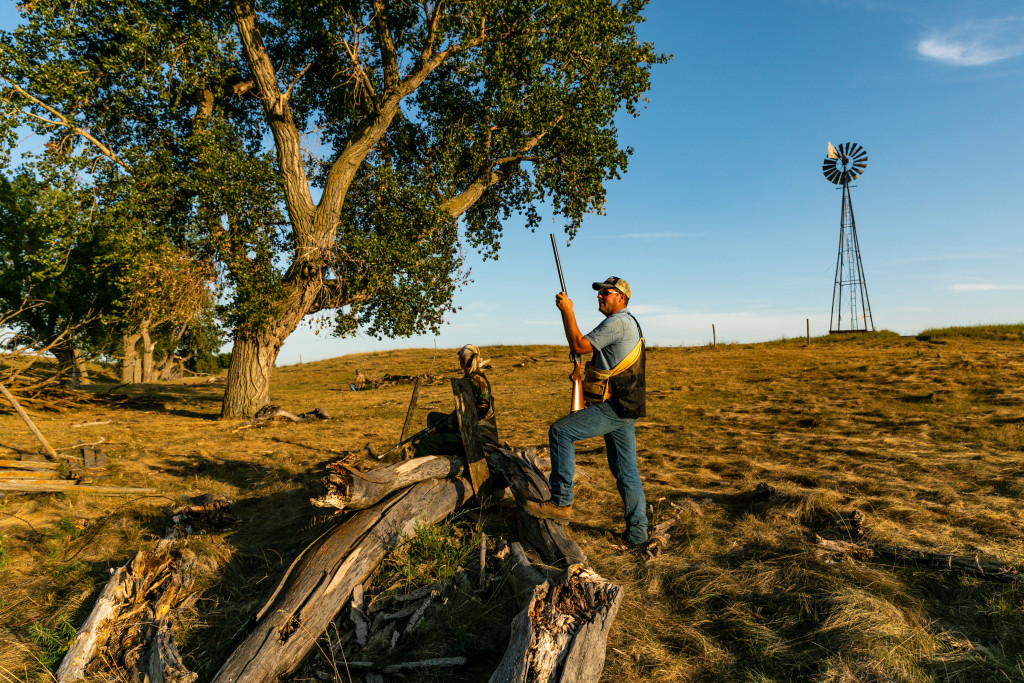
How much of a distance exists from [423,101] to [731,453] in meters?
14.9

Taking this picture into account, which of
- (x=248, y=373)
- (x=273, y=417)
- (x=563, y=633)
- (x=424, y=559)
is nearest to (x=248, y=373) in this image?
(x=248, y=373)

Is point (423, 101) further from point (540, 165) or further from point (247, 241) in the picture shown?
point (247, 241)

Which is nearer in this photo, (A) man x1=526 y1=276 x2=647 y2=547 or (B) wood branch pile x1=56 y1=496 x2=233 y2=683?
(B) wood branch pile x1=56 y1=496 x2=233 y2=683

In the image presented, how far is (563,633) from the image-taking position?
413cm

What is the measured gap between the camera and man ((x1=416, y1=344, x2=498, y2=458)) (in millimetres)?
7508

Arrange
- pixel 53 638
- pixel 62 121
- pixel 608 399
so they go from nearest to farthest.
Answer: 1. pixel 53 638
2. pixel 608 399
3. pixel 62 121

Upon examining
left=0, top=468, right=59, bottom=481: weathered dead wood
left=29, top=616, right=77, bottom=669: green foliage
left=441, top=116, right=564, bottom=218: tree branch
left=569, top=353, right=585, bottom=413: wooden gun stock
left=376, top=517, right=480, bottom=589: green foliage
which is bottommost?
left=29, top=616, right=77, bottom=669: green foliage

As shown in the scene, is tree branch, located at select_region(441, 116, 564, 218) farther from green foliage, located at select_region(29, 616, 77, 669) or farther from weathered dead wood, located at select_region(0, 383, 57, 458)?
green foliage, located at select_region(29, 616, 77, 669)

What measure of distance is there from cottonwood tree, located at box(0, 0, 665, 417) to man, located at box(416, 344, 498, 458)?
8.59m

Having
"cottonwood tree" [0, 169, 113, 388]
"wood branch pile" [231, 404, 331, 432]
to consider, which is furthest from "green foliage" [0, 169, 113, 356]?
"wood branch pile" [231, 404, 331, 432]

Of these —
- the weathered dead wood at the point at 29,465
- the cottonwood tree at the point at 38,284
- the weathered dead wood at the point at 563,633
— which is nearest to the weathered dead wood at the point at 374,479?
the weathered dead wood at the point at 563,633

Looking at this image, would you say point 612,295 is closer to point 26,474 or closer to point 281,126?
point 26,474

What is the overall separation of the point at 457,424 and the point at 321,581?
265 centimetres

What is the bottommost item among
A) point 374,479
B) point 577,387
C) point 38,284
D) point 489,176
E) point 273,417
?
point 273,417
